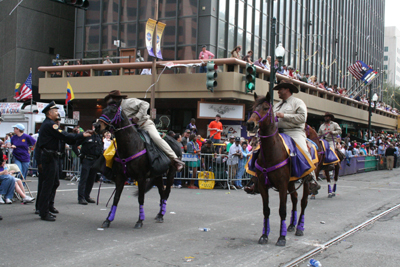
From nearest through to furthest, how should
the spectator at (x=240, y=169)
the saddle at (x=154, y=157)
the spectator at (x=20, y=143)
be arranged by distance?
the saddle at (x=154, y=157) < the spectator at (x=20, y=143) < the spectator at (x=240, y=169)

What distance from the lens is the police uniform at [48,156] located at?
314 inches

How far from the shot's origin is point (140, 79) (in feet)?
77.0

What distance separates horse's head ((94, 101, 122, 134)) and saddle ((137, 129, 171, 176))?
800mm

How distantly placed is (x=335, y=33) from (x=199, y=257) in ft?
145

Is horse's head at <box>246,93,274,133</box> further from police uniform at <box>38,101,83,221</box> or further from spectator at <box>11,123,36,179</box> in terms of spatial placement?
spectator at <box>11,123,36,179</box>

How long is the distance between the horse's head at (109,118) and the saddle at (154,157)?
2.62 feet

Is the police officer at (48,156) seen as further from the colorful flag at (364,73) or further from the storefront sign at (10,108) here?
the colorful flag at (364,73)

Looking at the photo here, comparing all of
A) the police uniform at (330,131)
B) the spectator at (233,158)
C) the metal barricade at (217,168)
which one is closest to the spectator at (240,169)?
the metal barricade at (217,168)

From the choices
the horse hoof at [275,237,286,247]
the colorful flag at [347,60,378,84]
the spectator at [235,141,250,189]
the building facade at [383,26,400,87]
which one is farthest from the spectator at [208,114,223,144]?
the building facade at [383,26,400,87]

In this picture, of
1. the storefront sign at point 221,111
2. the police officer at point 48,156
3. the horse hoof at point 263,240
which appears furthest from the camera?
the storefront sign at point 221,111

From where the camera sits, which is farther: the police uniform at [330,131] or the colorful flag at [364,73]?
the colorful flag at [364,73]

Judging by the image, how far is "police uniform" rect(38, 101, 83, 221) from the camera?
7977 mm

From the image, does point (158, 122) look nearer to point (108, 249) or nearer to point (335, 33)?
point (108, 249)

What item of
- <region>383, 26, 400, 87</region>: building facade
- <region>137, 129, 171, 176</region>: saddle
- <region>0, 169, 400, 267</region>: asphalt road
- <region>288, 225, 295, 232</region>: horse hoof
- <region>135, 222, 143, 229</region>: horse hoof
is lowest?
<region>0, 169, 400, 267</region>: asphalt road
